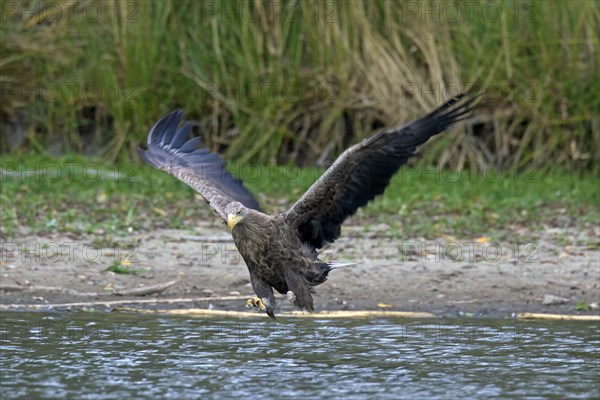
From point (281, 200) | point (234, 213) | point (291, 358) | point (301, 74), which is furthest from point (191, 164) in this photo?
point (301, 74)

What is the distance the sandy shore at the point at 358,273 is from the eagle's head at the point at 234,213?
Result: 1.28 meters

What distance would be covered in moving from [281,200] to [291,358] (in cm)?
418

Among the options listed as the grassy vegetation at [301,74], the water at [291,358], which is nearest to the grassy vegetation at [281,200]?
the grassy vegetation at [301,74]

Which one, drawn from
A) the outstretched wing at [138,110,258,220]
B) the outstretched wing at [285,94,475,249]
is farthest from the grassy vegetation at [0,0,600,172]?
the outstretched wing at [285,94,475,249]

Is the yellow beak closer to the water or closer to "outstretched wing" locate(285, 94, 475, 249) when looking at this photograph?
"outstretched wing" locate(285, 94, 475, 249)

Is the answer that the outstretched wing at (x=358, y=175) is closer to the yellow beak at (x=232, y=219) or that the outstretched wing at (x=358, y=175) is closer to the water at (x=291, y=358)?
the yellow beak at (x=232, y=219)

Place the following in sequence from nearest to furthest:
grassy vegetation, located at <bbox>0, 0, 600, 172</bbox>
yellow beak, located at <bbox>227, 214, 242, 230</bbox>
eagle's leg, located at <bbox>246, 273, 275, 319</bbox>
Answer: yellow beak, located at <bbox>227, 214, 242, 230</bbox>, eagle's leg, located at <bbox>246, 273, 275, 319</bbox>, grassy vegetation, located at <bbox>0, 0, 600, 172</bbox>

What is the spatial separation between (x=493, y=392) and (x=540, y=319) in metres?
1.87

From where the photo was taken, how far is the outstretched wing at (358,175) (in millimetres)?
5973

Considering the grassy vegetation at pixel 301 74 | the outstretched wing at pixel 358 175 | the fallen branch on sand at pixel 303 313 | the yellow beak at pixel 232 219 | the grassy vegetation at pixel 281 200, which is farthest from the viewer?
the grassy vegetation at pixel 301 74

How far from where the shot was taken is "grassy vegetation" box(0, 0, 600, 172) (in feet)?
38.1

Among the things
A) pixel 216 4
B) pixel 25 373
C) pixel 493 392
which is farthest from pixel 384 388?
pixel 216 4

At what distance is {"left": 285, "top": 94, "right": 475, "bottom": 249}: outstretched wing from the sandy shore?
1140mm

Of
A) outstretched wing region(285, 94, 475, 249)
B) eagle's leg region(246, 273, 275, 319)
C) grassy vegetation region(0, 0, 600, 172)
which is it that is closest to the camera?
outstretched wing region(285, 94, 475, 249)
